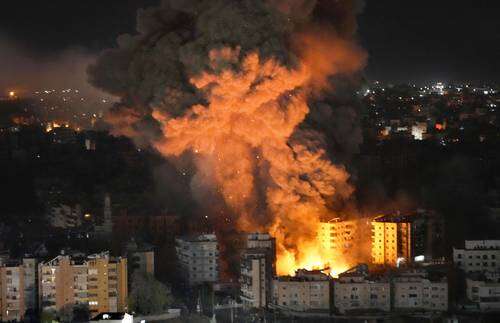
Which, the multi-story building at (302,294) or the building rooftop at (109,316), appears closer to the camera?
the building rooftop at (109,316)

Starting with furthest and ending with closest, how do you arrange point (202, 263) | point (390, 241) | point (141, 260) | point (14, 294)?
1. point (390, 241)
2. point (202, 263)
3. point (141, 260)
4. point (14, 294)

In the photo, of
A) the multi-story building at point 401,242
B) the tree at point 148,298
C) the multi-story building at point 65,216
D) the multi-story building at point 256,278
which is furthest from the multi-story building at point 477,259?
the multi-story building at point 65,216

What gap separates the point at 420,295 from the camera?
19.5 metres

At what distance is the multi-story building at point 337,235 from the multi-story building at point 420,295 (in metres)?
2.21

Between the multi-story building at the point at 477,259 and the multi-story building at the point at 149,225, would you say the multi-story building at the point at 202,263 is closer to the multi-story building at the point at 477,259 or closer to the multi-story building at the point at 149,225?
the multi-story building at the point at 149,225

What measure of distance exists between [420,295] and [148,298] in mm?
3683

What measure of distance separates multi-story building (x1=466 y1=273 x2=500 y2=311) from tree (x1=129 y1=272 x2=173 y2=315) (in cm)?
410

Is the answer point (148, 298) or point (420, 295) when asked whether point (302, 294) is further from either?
point (148, 298)

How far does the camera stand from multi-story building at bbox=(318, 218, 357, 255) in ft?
70.7

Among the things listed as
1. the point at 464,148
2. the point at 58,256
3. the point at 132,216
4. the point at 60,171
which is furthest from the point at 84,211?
the point at 464,148

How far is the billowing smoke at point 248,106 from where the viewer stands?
21891mm

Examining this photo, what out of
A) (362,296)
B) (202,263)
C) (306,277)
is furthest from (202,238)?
(362,296)

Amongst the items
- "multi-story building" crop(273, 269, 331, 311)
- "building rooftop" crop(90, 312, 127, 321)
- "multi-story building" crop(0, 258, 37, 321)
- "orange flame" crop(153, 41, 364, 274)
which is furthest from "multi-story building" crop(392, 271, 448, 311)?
"multi-story building" crop(0, 258, 37, 321)

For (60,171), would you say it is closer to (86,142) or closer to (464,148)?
(86,142)
